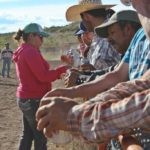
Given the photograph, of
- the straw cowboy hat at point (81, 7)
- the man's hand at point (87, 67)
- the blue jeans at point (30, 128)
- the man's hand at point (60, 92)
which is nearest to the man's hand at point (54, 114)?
the man's hand at point (60, 92)

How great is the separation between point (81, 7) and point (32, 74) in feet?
3.55

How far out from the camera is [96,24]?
5.97m

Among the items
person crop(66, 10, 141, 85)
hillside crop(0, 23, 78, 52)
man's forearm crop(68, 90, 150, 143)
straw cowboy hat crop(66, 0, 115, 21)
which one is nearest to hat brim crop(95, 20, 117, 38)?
person crop(66, 10, 141, 85)

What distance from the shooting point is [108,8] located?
6.29m

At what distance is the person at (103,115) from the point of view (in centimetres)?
215

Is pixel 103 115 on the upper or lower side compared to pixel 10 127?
upper

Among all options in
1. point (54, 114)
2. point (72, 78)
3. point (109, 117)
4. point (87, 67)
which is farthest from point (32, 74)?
point (109, 117)

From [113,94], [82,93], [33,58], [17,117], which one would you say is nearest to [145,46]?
[82,93]

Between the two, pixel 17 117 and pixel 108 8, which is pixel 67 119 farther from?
pixel 17 117

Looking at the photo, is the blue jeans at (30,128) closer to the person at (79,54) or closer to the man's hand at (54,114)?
the person at (79,54)

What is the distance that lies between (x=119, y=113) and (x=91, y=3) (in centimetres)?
458

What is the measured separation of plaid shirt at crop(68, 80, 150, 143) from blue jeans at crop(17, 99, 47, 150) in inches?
185

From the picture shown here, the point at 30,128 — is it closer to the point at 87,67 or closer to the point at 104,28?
the point at 87,67

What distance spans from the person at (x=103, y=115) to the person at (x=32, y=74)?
14.8 ft
